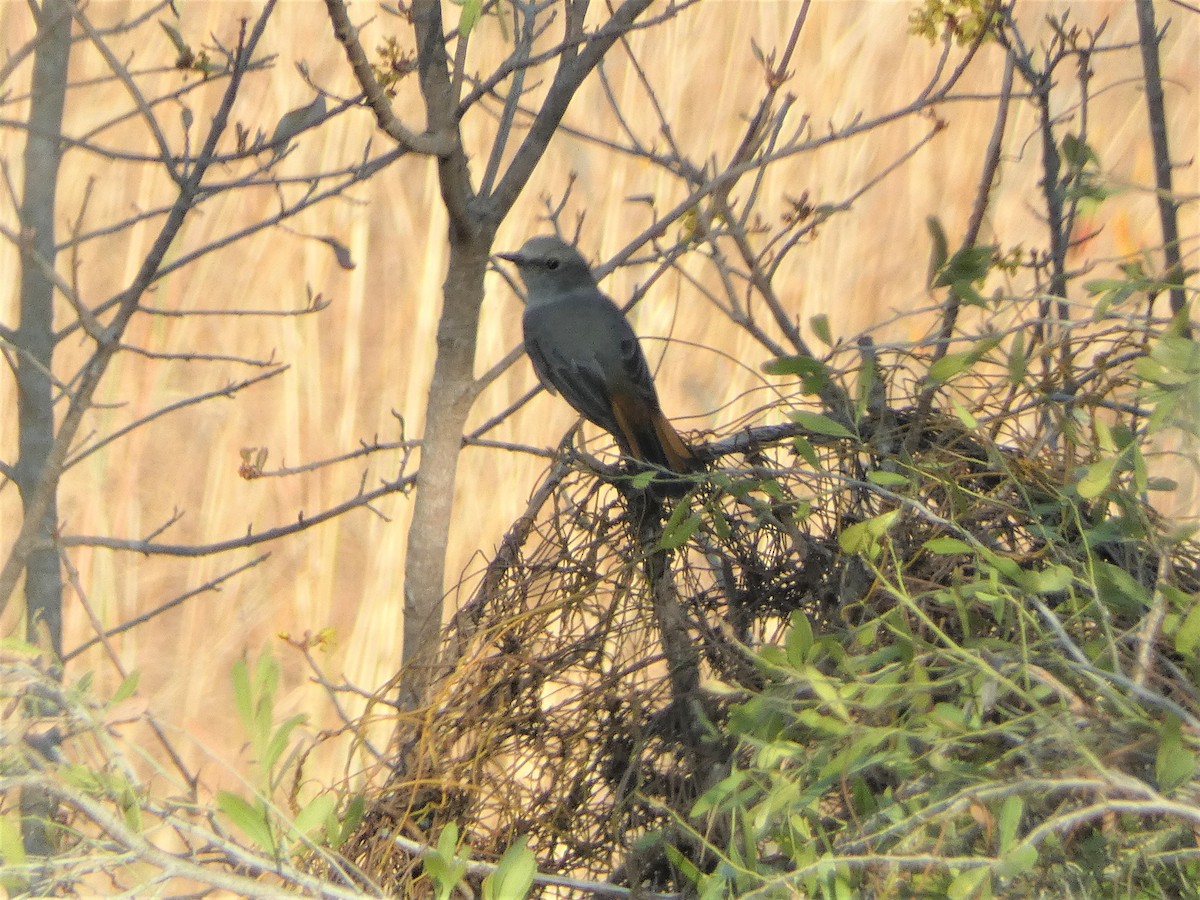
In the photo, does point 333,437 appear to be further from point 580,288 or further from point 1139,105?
point 1139,105

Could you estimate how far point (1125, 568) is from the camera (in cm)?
171

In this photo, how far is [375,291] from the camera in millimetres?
4527

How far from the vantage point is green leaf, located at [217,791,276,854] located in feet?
4.09

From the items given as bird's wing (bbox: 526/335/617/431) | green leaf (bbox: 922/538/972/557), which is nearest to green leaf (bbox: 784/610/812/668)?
green leaf (bbox: 922/538/972/557)

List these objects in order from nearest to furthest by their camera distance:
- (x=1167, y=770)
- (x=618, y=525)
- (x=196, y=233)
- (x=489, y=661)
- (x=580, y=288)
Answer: (x=1167, y=770)
(x=489, y=661)
(x=618, y=525)
(x=580, y=288)
(x=196, y=233)

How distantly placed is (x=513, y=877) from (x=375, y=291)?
3.46m

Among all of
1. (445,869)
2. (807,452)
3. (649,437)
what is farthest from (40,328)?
(445,869)

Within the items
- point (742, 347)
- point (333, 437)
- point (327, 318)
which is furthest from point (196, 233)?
point (742, 347)

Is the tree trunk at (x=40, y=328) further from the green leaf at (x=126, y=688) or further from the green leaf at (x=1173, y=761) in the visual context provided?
the green leaf at (x=1173, y=761)

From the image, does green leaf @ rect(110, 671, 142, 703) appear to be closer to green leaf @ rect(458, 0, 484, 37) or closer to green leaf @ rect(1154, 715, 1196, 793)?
green leaf @ rect(458, 0, 484, 37)

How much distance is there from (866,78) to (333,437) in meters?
2.18

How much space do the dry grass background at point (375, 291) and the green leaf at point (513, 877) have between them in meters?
3.08

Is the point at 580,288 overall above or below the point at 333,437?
above

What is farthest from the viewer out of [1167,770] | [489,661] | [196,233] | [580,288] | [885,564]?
[196,233]
